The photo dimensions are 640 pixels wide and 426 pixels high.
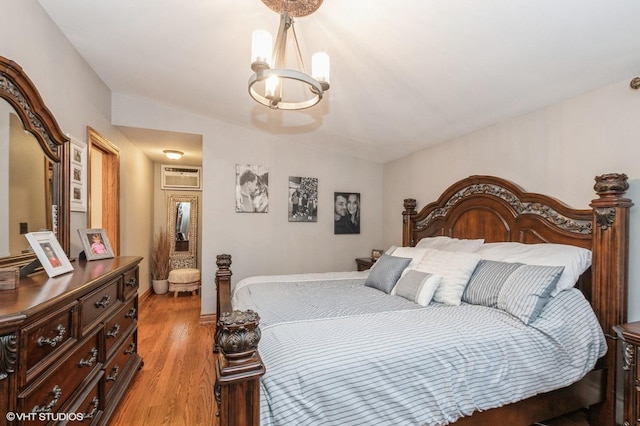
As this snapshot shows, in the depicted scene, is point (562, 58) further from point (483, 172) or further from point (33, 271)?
point (33, 271)

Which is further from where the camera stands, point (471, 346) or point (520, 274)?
point (520, 274)

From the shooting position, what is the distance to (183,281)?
509 cm

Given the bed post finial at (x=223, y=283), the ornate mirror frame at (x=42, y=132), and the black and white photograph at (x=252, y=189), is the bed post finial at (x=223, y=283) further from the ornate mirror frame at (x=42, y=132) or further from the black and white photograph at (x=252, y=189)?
the black and white photograph at (x=252, y=189)

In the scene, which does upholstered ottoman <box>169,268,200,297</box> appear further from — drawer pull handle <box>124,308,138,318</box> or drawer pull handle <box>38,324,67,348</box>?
drawer pull handle <box>38,324,67,348</box>

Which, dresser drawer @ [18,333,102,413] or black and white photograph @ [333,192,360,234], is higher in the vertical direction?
black and white photograph @ [333,192,360,234]

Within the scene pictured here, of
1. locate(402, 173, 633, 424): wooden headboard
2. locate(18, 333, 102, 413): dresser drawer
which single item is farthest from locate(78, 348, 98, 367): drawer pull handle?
locate(402, 173, 633, 424): wooden headboard

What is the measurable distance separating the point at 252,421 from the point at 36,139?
2120mm

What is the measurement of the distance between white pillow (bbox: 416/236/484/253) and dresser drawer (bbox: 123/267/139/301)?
2656mm

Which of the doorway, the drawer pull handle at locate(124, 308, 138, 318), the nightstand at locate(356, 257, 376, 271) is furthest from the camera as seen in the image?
the nightstand at locate(356, 257, 376, 271)

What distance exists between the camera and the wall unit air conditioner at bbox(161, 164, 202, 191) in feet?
19.3

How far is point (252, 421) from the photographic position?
3.60 feet

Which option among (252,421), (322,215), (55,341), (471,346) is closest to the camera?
(252,421)

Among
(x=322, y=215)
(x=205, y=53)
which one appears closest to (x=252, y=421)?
(x=205, y=53)

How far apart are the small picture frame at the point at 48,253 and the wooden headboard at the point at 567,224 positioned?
3147 millimetres
